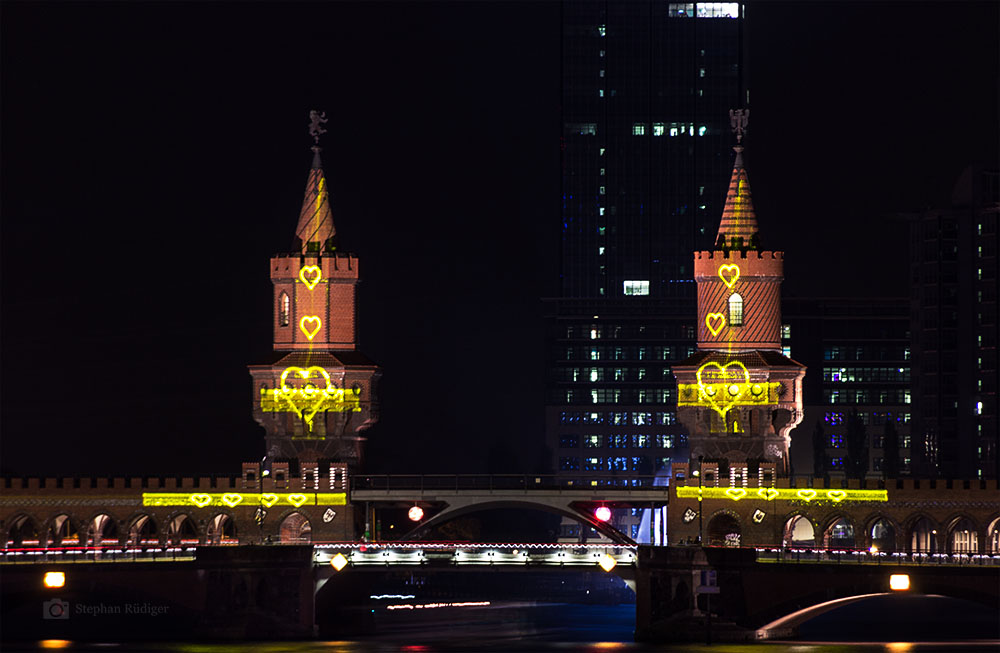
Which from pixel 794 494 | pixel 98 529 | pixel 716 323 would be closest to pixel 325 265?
pixel 98 529

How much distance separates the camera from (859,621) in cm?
16788

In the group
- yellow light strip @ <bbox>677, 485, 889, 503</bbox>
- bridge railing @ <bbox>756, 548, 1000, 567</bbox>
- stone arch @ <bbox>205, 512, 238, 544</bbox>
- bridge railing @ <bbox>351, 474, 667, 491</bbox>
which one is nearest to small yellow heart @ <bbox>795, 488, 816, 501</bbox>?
yellow light strip @ <bbox>677, 485, 889, 503</bbox>

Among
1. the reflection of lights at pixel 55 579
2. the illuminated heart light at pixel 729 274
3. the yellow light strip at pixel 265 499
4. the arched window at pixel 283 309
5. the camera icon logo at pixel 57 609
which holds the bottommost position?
the camera icon logo at pixel 57 609

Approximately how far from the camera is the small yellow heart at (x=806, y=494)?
510ft

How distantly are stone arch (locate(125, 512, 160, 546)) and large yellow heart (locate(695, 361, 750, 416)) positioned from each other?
3832cm

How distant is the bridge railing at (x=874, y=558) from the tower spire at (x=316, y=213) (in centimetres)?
4259

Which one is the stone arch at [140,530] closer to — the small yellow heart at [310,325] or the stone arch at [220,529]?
the stone arch at [220,529]

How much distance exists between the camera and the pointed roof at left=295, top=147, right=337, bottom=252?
16862cm

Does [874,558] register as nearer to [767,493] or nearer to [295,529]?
[767,493]

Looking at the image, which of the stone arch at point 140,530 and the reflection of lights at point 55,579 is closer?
the reflection of lights at point 55,579

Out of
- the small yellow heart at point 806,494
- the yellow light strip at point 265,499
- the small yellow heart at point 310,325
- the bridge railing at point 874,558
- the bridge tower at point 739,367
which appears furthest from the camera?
the small yellow heart at point 310,325

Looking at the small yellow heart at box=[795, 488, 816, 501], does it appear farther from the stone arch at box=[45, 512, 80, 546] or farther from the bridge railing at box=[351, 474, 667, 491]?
the stone arch at box=[45, 512, 80, 546]

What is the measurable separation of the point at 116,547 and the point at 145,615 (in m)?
9.19

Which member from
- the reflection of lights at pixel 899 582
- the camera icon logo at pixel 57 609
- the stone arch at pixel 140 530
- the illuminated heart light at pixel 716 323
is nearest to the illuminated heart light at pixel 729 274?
the illuminated heart light at pixel 716 323
